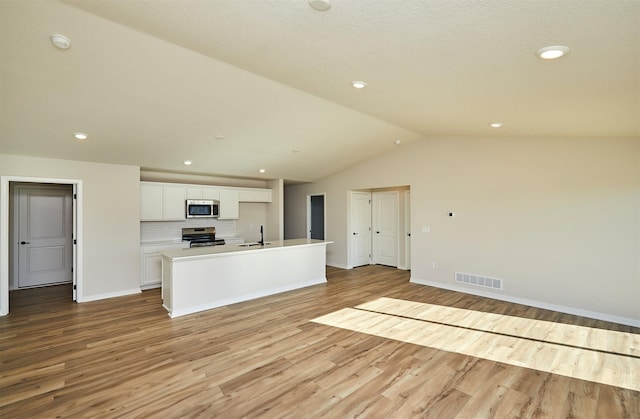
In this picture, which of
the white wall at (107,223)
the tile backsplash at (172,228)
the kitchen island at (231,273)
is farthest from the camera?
the tile backsplash at (172,228)

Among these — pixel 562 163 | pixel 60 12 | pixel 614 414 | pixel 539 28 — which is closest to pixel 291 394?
pixel 614 414

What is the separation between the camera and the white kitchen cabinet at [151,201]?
221 inches

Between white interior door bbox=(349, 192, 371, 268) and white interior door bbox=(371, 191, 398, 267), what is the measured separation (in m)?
0.16

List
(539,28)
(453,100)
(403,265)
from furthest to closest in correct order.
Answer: (403,265) < (453,100) < (539,28)

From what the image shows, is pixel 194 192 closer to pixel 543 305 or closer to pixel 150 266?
pixel 150 266

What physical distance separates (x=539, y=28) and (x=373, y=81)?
4.80ft

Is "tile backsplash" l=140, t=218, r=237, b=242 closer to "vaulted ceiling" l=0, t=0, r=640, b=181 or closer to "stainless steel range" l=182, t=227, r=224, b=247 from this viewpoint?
"stainless steel range" l=182, t=227, r=224, b=247

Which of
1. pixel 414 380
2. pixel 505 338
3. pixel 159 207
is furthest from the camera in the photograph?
pixel 159 207

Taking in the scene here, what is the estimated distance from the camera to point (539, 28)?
166 centimetres

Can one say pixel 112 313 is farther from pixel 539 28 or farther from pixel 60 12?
pixel 539 28

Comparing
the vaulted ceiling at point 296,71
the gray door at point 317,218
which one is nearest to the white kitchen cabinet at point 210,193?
the vaulted ceiling at point 296,71

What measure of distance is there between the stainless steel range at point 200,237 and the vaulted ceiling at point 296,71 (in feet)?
6.77

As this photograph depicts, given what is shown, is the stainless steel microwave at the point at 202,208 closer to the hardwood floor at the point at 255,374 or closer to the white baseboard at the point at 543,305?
the hardwood floor at the point at 255,374

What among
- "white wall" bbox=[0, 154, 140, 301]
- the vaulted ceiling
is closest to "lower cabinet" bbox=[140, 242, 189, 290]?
"white wall" bbox=[0, 154, 140, 301]
